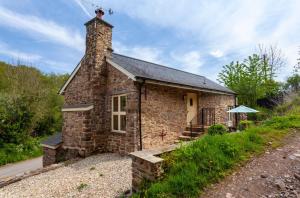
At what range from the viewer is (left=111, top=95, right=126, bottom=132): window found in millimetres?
8797

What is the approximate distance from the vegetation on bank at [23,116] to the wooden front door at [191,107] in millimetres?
13084

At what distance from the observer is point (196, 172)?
3.95 meters

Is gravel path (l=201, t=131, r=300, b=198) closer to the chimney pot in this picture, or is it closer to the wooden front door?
the wooden front door

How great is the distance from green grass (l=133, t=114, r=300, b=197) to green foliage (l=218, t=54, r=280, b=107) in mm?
15723

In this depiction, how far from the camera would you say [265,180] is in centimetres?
378

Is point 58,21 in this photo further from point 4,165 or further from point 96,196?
point 4,165

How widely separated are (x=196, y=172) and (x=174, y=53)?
11.4m

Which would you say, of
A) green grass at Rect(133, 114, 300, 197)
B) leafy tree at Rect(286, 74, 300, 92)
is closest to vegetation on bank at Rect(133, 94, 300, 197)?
green grass at Rect(133, 114, 300, 197)

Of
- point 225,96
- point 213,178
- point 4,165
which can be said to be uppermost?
point 225,96

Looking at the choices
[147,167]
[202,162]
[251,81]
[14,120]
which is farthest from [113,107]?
[251,81]

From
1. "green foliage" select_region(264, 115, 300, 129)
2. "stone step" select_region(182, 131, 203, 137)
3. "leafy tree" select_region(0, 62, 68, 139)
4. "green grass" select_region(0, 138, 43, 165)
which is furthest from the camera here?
"leafy tree" select_region(0, 62, 68, 139)

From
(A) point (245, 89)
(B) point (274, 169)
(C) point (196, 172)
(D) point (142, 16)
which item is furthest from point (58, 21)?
(A) point (245, 89)

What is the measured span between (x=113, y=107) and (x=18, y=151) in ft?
35.3

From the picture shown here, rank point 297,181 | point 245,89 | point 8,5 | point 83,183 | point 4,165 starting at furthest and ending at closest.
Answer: point 245,89 < point 4,165 < point 8,5 < point 83,183 < point 297,181
